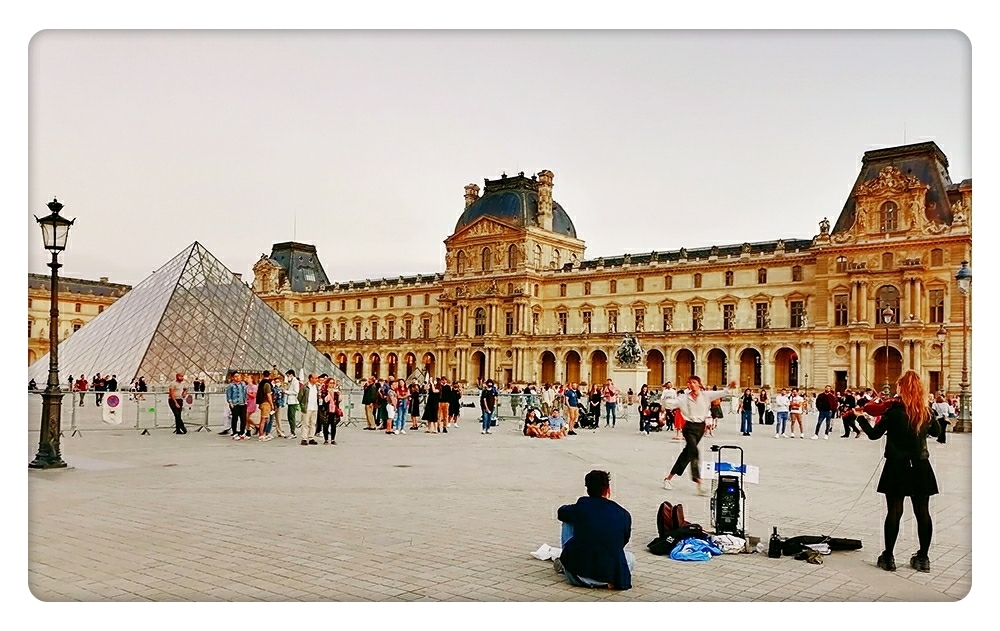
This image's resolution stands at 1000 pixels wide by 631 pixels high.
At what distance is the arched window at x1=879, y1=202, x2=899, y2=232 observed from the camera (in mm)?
41875

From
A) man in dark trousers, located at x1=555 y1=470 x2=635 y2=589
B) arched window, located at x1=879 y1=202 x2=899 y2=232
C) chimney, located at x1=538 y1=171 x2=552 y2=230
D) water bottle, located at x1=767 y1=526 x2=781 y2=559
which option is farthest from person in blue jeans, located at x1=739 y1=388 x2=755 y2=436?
→ chimney, located at x1=538 y1=171 x2=552 y2=230

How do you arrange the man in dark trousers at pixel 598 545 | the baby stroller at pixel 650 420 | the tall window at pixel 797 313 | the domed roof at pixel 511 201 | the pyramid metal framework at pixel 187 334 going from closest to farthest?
1. the man in dark trousers at pixel 598 545
2. the baby stroller at pixel 650 420
3. the pyramid metal framework at pixel 187 334
4. the tall window at pixel 797 313
5. the domed roof at pixel 511 201

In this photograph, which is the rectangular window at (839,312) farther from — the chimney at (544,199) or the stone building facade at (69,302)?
the stone building facade at (69,302)

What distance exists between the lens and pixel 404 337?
66000 millimetres

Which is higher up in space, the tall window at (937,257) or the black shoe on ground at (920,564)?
the tall window at (937,257)

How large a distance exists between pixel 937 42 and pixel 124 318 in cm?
2445

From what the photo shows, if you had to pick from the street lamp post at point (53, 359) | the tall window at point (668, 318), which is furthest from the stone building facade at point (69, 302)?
the tall window at point (668, 318)

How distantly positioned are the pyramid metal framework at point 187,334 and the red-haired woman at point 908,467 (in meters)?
21.2

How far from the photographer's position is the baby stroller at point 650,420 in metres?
21.5

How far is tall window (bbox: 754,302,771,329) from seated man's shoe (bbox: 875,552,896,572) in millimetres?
44296

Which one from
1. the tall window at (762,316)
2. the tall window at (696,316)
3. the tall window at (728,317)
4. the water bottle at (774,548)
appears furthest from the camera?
the tall window at (696,316)

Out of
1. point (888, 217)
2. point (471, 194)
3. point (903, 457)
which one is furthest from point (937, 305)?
point (903, 457)
